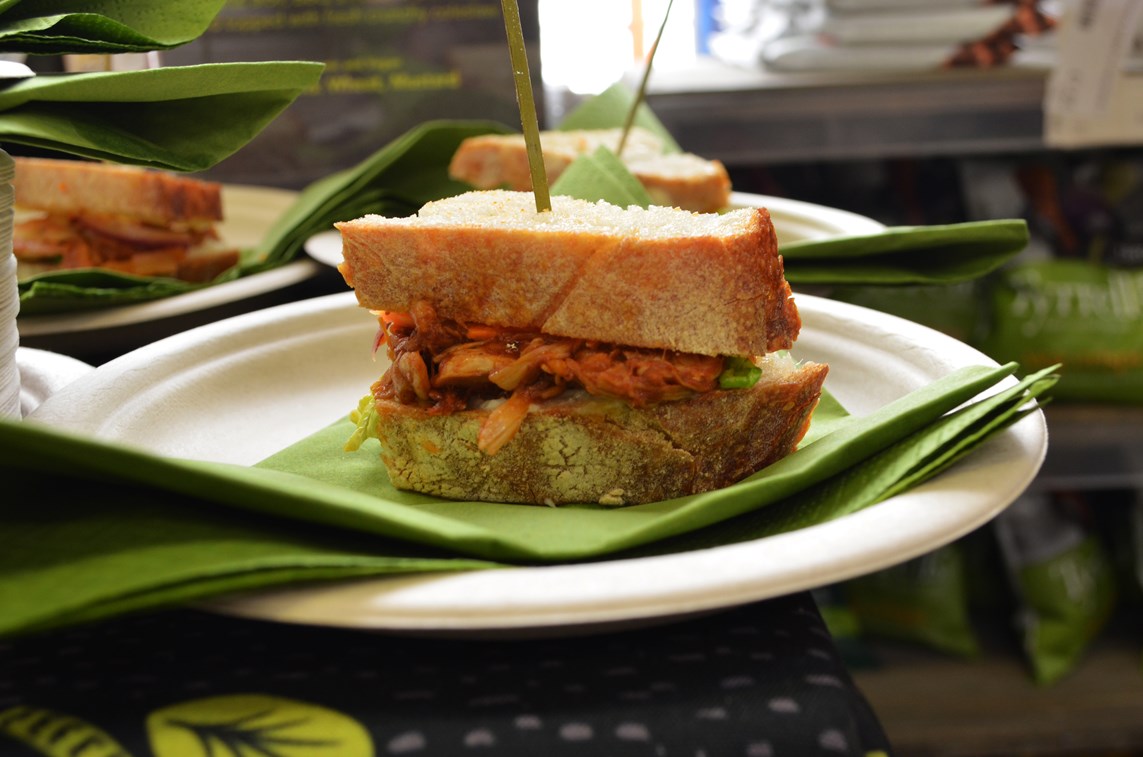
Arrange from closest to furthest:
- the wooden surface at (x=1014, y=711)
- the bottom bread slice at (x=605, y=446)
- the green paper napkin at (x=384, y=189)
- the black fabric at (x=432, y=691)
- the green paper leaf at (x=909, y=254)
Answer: the black fabric at (x=432, y=691) < the bottom bread slice at (x=605, y=446) < the green paper leaf at (x=909, y=254) < the green paper napkin at (x=384, y=189) < the wooden surface at (x=1014, y=711)

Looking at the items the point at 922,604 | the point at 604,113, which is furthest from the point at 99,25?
the point at 922,604

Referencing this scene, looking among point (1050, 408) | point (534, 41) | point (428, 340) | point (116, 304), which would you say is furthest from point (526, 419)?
point (1050, 408)

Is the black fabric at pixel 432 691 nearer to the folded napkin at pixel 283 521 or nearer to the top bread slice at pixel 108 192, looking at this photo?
the folded napkin at pixel 283 521

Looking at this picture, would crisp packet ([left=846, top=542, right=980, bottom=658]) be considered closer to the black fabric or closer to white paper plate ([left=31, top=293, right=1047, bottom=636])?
white paper plate ([left=31, top=293, right=1047, bottom=636])

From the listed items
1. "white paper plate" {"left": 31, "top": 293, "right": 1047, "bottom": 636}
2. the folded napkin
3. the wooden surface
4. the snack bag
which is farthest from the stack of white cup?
the snack bag

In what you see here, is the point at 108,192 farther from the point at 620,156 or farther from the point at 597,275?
the point at 597,275

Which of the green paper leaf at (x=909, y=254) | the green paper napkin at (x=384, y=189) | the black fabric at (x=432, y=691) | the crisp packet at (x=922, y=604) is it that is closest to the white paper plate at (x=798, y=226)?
the green paper napkin at (x=384, y=189)
